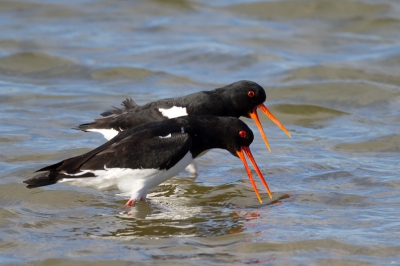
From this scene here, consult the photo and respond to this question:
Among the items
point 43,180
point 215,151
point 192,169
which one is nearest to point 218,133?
point 192,169

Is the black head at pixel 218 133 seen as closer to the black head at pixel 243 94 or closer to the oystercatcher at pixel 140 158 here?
the oystercatcher at pixel 140 158

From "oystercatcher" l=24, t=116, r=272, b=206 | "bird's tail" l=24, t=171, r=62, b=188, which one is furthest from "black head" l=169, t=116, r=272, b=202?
"bird's tail" l=24, t=171, r=62, b=188

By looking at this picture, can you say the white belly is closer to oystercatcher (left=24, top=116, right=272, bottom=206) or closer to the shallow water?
oystercatcher (left=24, top=116, right=272, bottom=206)

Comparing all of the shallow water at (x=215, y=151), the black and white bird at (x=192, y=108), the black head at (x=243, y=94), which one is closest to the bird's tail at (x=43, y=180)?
the shallow water at (x=215, y=151)

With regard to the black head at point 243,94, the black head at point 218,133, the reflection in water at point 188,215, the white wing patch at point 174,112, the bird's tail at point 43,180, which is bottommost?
the reflection in water at point 188,215

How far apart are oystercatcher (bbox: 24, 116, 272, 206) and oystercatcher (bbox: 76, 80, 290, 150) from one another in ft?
3.12

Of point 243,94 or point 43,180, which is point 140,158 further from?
point 243,94

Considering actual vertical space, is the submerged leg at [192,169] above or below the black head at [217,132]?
below

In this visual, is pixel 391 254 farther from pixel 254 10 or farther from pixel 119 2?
pixel 119 2

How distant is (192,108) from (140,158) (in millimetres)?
1571

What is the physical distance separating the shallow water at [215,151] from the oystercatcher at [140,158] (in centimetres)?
32

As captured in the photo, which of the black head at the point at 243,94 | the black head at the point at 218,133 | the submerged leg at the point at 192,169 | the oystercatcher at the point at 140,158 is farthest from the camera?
the black head at the point at 243,94

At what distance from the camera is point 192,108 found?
27.3 feet

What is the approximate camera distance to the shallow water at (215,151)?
244 inches
